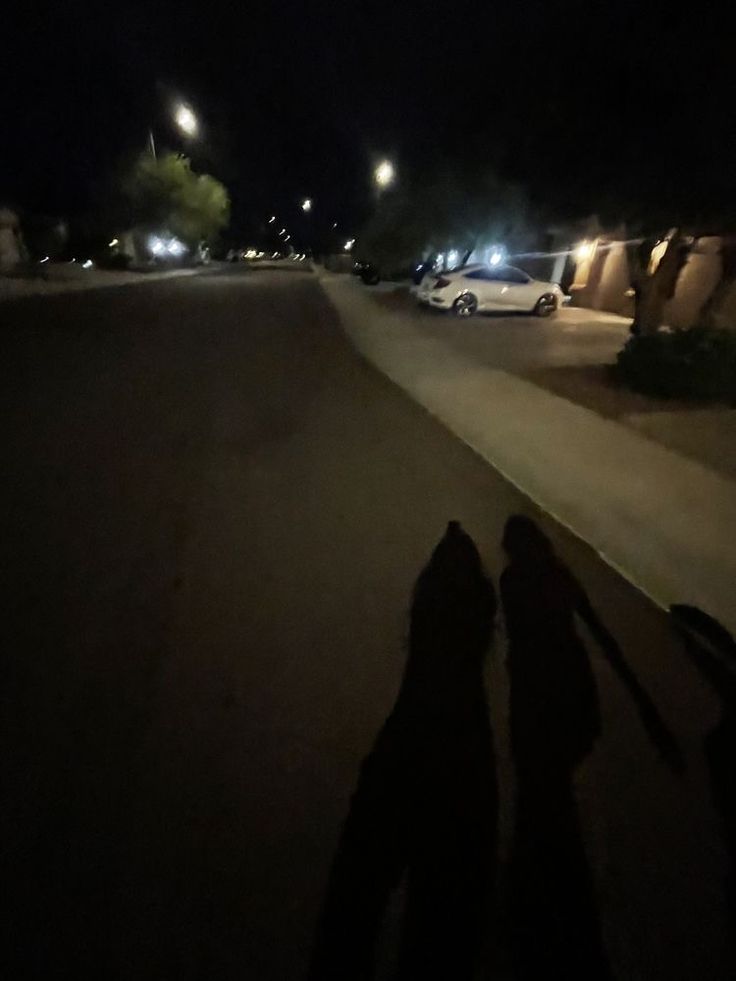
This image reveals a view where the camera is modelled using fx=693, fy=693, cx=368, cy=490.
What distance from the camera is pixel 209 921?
8.18 ft

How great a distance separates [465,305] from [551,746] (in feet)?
65.8

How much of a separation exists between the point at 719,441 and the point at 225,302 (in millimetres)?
24020

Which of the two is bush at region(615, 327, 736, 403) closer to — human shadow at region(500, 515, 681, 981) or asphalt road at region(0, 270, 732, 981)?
asphalt road at region(0, 270, 732, 981)

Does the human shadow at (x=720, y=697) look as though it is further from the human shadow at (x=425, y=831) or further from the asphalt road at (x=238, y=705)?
the human shadow at (x=425, y=831)

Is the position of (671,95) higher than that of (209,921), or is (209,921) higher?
(671,95)

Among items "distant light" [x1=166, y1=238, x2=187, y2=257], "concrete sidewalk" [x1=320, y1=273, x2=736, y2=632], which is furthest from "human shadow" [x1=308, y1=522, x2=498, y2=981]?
"distant light" [x1=166, y1=238, x2=187, y2=257]

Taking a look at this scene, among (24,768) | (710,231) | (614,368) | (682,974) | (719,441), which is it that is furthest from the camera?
(710,231)

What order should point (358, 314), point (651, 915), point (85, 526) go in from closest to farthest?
point (651, 915), point (85, 526), point (358, 314)

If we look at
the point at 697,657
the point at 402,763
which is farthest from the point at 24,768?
the point at 697,657

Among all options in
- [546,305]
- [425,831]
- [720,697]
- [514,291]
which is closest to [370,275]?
[546,305]

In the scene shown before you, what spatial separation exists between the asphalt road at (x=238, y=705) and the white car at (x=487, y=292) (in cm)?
1515

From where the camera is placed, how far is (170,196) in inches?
1972

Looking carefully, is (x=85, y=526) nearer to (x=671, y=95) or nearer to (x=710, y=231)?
(x=671, y=95)

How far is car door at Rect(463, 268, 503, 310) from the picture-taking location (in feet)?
71.6
